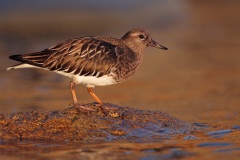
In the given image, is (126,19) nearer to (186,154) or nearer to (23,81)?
(23,81)

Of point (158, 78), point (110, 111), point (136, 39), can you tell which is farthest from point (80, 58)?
point (158, 78)

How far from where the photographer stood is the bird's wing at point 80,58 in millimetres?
9352

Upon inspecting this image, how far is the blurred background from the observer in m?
12.0

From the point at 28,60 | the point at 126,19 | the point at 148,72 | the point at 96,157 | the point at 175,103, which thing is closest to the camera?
the point at 96,157

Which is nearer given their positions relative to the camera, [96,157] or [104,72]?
[96,157]

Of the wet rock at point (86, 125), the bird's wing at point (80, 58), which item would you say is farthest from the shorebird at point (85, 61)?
the wet rock at point (86, 125)

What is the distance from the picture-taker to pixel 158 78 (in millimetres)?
14117

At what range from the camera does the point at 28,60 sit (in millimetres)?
9250

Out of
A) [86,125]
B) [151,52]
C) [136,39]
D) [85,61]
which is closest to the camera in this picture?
[86,125]

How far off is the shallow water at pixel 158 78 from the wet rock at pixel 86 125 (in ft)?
0.86

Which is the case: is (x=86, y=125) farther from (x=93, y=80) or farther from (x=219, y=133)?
(x=219, y=133)

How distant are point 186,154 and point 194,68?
7.48m

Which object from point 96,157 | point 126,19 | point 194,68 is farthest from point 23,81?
point 126,19

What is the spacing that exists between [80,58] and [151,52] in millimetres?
7660
